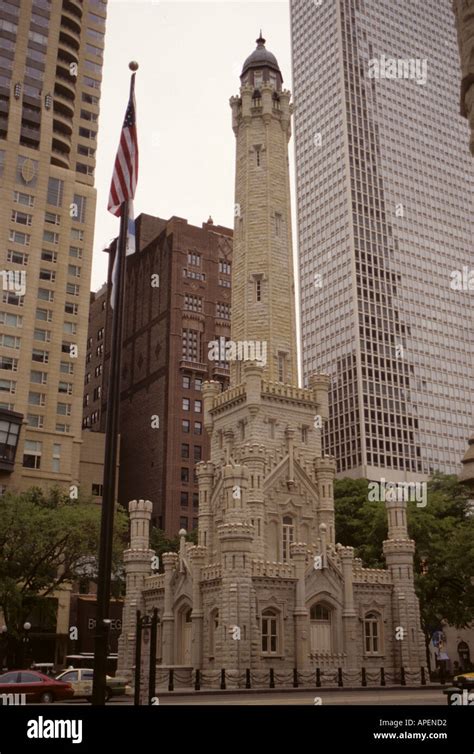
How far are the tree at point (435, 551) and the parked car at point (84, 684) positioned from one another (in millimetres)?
24932

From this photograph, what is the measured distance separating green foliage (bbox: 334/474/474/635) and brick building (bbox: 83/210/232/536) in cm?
4598

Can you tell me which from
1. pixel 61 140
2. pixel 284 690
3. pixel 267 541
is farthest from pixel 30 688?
pixel 61 140

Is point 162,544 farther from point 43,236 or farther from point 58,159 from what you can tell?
point 58,159

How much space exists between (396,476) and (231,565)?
87.3 m

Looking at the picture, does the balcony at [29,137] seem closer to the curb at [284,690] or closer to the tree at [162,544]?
the tree at [162,544]

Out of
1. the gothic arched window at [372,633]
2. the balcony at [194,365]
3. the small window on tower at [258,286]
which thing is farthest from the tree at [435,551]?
the balcony at [194,365]

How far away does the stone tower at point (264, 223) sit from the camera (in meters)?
56.2

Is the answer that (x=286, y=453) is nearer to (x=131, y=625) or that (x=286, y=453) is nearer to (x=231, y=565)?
(x=231, y=565)

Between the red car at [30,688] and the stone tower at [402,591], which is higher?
the stone tower at [402,591]

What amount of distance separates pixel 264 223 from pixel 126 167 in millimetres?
38876

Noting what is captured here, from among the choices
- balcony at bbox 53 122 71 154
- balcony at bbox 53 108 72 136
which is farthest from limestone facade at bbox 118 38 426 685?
balcony at bbox 53 108 72 136

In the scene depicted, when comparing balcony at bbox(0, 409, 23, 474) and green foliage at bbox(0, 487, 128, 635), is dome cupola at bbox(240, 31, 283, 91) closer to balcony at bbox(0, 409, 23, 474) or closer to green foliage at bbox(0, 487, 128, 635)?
green foliage at bbox(0, 487, 128, 635)

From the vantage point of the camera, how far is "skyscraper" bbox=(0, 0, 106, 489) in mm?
86875

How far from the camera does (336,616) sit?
48.5 meters
